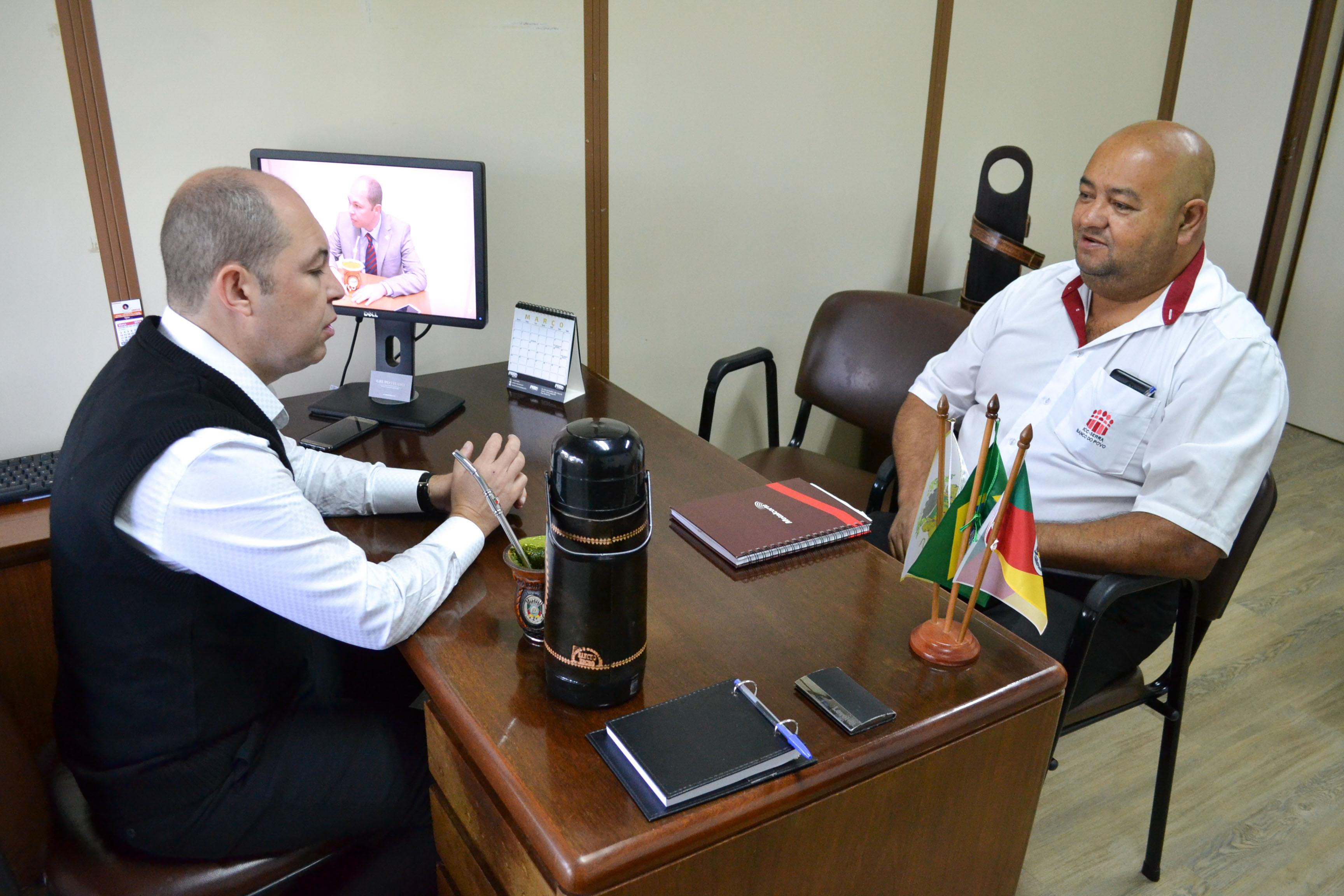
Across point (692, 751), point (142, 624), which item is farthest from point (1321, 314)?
point (142, 624)

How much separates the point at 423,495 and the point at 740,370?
1515 mm

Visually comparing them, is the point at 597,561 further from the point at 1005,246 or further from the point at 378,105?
the point at 1005,246

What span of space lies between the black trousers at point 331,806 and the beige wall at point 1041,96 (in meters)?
2.45

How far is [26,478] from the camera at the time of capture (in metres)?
1.85

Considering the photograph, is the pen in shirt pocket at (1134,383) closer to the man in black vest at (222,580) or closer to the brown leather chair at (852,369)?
the brown leather chair at (852,369)

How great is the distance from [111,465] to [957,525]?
1.02m

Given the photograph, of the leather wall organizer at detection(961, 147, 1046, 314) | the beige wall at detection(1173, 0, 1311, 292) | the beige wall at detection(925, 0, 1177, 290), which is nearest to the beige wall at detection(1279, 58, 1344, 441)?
the beige wall at detection(1173, 0, 1311, 292)

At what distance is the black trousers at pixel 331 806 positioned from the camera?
1.26 metres

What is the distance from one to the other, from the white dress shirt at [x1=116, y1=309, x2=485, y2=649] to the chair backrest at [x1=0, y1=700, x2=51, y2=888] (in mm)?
340

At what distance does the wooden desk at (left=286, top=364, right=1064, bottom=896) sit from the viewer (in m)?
0.96

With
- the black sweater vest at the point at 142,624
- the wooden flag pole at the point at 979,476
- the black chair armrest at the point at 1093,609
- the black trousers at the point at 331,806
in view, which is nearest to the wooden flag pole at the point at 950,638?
the wooden flag pole at the point at 979,476

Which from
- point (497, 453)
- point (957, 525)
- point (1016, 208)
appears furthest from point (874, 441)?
point (957, 525)

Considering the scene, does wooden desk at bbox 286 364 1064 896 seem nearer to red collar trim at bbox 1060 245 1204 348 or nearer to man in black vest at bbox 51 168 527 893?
man in black vest at bbox 51 168 527 893

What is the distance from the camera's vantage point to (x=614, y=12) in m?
2.34
